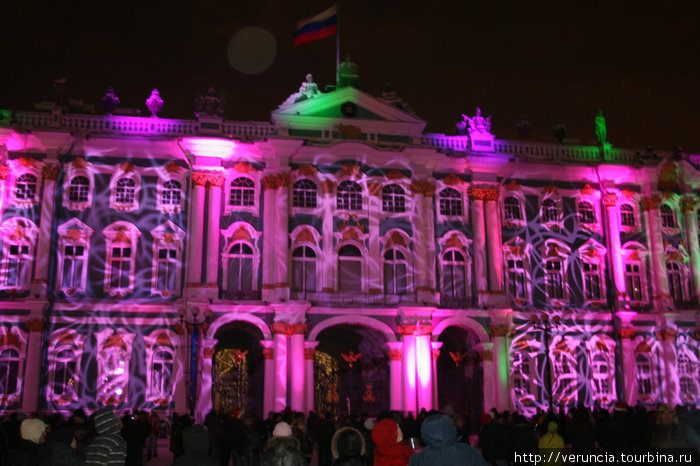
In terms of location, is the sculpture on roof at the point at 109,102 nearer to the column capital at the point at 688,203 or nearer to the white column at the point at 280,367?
the white column at the point at 280,367

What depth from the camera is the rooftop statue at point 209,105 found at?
36.7 meters

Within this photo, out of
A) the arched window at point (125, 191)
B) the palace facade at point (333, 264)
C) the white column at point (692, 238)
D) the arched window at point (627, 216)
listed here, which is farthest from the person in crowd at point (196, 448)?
the white column at point (692, 238)

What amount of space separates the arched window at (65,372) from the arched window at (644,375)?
2528 cm

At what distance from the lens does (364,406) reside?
3625cm

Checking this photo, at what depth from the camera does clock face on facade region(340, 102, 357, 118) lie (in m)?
37.5

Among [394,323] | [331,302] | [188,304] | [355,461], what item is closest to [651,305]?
[394,323]

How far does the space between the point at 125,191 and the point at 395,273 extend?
1269cm

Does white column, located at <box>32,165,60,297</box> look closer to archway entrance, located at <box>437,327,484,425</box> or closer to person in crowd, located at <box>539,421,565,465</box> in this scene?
archway entrance, located at <box>437,327,484,425</box>

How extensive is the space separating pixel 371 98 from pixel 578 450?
2567 centimetres

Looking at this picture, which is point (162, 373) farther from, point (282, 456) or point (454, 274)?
point (282, 456)

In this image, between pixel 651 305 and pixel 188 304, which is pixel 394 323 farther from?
pixel 651 305

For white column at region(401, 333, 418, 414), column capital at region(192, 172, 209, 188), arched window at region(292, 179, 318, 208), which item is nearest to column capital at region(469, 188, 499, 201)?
arched window at region(292, 179, 318, 208)

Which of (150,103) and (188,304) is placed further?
(150,103)

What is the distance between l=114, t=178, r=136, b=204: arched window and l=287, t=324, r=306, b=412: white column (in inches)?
372
